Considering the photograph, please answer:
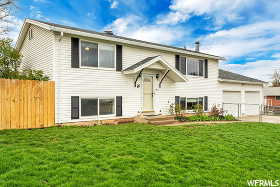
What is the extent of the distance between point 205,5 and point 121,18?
8110 millimetres

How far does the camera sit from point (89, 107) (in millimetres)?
9312

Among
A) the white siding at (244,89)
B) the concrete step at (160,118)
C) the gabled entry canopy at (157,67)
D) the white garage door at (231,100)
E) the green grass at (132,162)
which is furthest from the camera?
the white garage door at (231,100)

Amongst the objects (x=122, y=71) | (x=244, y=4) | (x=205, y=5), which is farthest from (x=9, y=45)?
(x=244, y=4)

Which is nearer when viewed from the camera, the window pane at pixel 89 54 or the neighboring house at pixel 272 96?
the window pane at pixel 89 54

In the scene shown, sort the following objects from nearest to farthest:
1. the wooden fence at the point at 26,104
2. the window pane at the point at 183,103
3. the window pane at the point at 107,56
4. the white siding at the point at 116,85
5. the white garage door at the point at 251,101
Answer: the wooden fence at the point at 26,104, the white siding at the point at 116,85, the window pane at the point at 107,56, the window pane at the point at 183,103, the white garage door at the point at 251,101

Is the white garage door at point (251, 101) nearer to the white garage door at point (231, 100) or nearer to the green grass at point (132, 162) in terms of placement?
the white garage door at point (231, 100)

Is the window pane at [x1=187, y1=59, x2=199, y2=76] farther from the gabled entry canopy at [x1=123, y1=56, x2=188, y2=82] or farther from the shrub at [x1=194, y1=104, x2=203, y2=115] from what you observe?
the shrub at [x1=194, y1=104, x2=203, y2=115]

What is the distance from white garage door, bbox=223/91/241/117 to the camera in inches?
639

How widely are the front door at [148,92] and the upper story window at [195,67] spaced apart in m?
3.55

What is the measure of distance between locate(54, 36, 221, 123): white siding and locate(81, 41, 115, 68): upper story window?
352 mm

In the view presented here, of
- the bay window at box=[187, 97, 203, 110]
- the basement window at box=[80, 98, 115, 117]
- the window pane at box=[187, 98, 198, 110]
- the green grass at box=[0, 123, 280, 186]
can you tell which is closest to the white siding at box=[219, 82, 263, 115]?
the bay window at box=[187, 97, 203, 110]

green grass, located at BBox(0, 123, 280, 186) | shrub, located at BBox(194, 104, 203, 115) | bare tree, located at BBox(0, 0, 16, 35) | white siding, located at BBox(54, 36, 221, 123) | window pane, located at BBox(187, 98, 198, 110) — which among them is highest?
bare tree, located at BBox(0, 0, 16, 35)

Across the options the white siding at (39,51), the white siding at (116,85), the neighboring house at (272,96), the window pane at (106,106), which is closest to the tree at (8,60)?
the white siding at (39,51)

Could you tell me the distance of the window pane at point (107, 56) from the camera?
9688 mm
